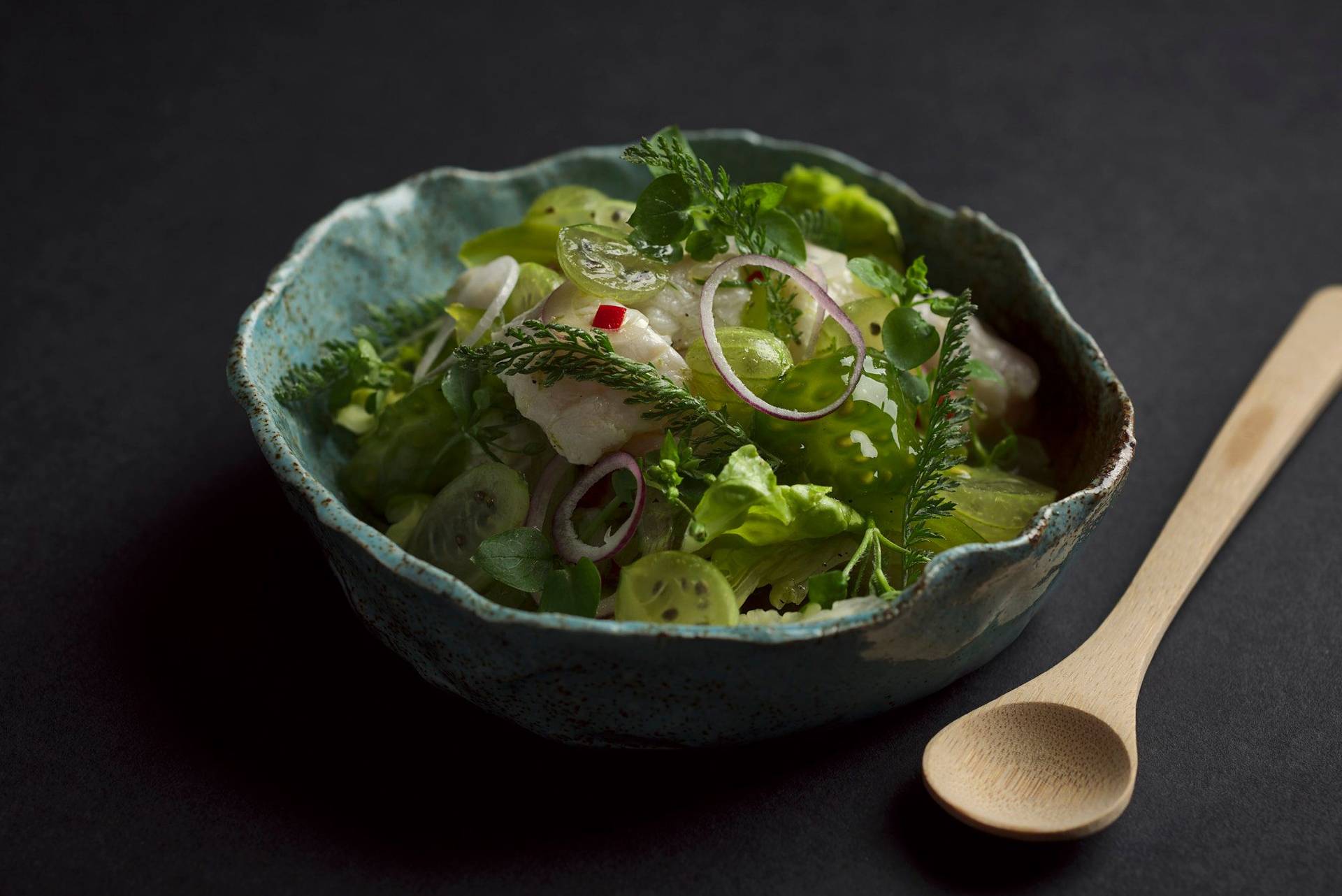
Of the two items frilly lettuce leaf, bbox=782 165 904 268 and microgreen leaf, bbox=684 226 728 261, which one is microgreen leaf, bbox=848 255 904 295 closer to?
microgreen leaf, bbox=684 226 728 261

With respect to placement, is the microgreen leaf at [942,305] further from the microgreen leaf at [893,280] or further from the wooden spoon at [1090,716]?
the wooden spoon at [1090,716]

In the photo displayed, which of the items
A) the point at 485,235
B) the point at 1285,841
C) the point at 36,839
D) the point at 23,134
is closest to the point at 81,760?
the point at 36,839

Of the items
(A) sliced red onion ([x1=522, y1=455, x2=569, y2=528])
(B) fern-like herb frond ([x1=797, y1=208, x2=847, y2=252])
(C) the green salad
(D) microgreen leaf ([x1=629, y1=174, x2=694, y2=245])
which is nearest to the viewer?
(C) the green salad

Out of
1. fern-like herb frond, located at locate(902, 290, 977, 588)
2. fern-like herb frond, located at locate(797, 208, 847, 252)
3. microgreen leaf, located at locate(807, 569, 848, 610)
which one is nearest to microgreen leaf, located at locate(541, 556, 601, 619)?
microgreen leaf, located at locate(807, 569, 848, 610)

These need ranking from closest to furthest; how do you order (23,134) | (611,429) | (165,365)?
1. (611,429)
2. (165,365)
3. (23,134)

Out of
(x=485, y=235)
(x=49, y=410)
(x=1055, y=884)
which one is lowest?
(x=49, y=410)

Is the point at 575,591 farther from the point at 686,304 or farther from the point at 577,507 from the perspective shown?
the point at 686,304

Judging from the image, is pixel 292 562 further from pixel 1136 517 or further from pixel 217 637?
pixel 1136 517
